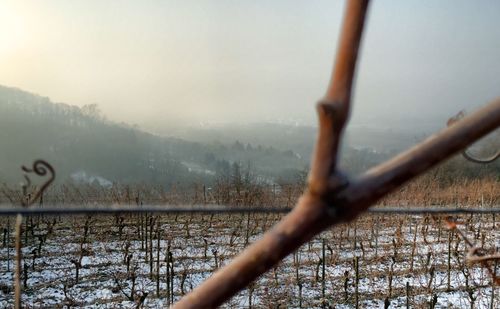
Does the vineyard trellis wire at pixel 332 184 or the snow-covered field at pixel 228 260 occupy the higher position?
the vineyard trellis wire at pixel 332 184

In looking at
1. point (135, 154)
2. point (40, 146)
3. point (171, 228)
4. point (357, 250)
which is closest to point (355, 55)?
point (357, 250)

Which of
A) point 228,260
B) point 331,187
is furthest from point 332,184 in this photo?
point 228,260

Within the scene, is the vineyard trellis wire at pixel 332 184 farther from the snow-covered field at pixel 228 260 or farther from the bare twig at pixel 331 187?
the snow-covered field at pixel 228 260

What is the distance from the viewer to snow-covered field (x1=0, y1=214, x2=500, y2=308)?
506 centimetres

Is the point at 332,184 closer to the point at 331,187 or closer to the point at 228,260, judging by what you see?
the point at 331,187

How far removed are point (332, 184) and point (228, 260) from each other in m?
6.39

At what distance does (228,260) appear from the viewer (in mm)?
6398

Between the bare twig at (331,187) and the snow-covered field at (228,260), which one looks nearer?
the bare twig at (331,187)

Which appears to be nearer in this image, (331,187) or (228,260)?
(331,187)

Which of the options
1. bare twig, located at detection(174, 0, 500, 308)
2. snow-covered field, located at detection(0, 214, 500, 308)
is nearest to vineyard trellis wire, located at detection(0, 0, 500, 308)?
bare twig, located at detection(174, 0, 500, 308)

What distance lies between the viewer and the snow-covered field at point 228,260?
5059 millimetres

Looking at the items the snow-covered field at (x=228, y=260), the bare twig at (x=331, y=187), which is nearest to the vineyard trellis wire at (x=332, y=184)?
the bare twig at (x=331, y=187)

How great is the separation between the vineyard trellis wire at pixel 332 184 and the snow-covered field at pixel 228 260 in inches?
166

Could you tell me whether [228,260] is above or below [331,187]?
below
